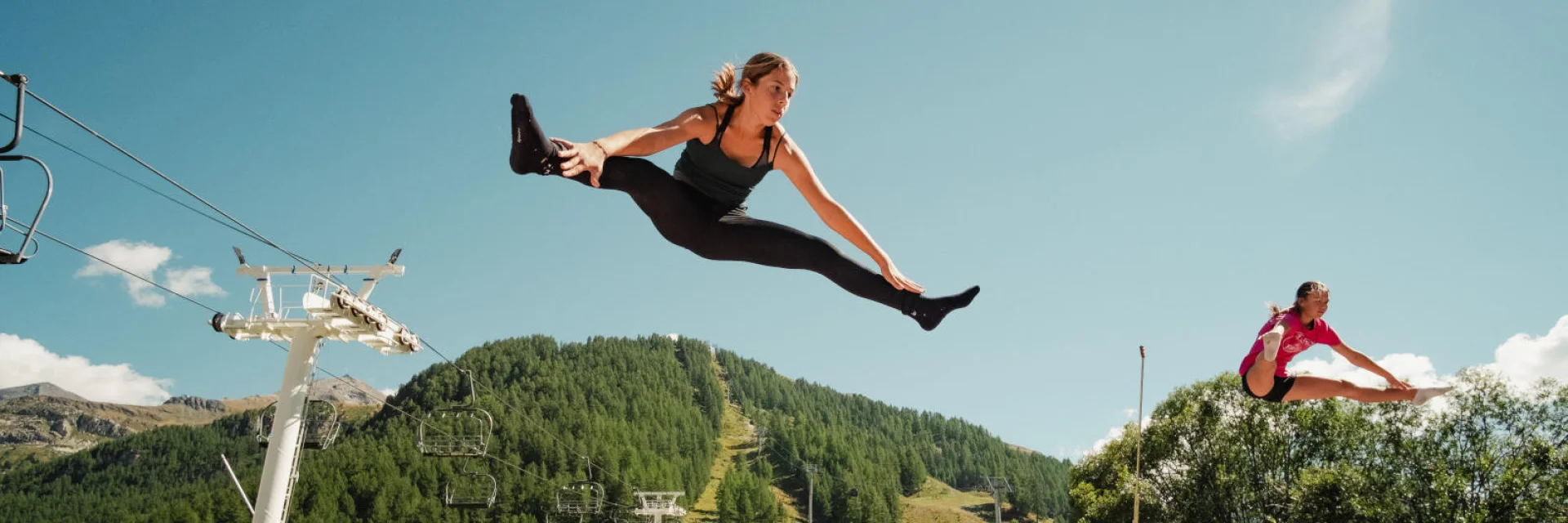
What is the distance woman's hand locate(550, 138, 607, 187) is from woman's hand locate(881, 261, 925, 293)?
1609 mm

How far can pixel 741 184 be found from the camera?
3863mm

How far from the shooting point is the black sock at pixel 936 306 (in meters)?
4.30

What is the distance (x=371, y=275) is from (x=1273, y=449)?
3495cm

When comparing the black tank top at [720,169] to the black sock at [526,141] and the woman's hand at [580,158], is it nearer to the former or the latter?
the woman's hand at [580,158]

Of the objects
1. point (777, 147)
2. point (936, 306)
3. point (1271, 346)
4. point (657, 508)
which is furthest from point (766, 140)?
point (657, 508)

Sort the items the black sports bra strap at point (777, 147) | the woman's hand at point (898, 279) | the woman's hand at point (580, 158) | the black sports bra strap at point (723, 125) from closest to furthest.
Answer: the woman's hand at point (580, 158) < the black sports bra strap at point (723, 125) < the black sports bra strap at point (777, 147) < the woman's hand at point (898, 279)

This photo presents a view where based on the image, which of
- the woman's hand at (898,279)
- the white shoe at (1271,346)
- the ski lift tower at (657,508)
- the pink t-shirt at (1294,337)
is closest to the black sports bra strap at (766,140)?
the woman's hand at (898,279)

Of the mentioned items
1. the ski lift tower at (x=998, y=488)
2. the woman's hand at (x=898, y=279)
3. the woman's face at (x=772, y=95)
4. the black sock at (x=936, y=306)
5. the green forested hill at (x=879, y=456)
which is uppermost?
the green forested hill at (x=879, y=456)

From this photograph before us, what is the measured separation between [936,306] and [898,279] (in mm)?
242

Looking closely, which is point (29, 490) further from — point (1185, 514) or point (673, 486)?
point (1185, 514)

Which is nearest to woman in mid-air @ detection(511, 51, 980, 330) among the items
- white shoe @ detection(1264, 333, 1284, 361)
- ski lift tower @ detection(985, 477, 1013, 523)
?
white shoe @ detection(1264, 333, 1284, 361)

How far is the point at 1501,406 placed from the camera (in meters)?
31.0

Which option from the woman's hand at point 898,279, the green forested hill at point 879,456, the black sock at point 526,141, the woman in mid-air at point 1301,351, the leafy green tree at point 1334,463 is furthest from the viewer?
the green forested hill at point 879,456

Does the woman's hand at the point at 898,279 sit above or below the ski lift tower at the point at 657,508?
below
